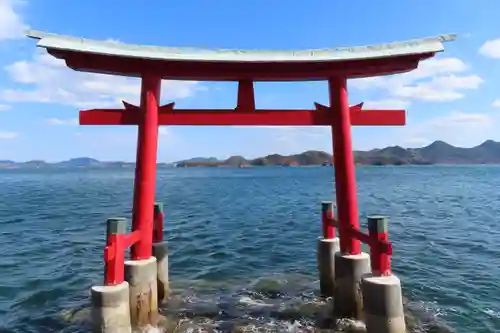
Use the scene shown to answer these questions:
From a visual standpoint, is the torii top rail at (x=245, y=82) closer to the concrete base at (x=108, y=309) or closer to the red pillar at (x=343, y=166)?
the red pillar at (x=343, y=166)

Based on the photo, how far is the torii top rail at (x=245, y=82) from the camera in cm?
687

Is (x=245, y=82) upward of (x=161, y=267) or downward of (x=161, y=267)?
upward

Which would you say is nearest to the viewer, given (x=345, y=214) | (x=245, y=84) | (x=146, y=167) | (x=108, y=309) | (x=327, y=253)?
(x=108, y=309)

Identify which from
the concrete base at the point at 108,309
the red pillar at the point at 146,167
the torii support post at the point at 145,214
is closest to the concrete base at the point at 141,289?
the torii support post at the point at 145,214

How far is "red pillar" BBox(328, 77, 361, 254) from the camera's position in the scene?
23.4ft

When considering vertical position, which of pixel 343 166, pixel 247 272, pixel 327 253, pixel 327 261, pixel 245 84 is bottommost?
pixel 247 272

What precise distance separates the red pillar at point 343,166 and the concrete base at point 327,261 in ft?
3.21

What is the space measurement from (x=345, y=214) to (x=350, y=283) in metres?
1.19

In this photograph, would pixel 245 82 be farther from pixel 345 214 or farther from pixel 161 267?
pixel 161 267

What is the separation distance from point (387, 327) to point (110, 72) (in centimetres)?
608

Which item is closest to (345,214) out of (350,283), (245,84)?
(350,283)

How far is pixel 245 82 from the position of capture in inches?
295

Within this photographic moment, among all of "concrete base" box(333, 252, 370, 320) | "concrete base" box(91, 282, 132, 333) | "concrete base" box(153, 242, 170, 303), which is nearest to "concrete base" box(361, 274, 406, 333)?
"concrete base" box(333, 252, 370, 320)

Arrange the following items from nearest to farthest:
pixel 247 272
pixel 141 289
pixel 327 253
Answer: pixel 141 289, pixel 327 253, pixel 247 272
